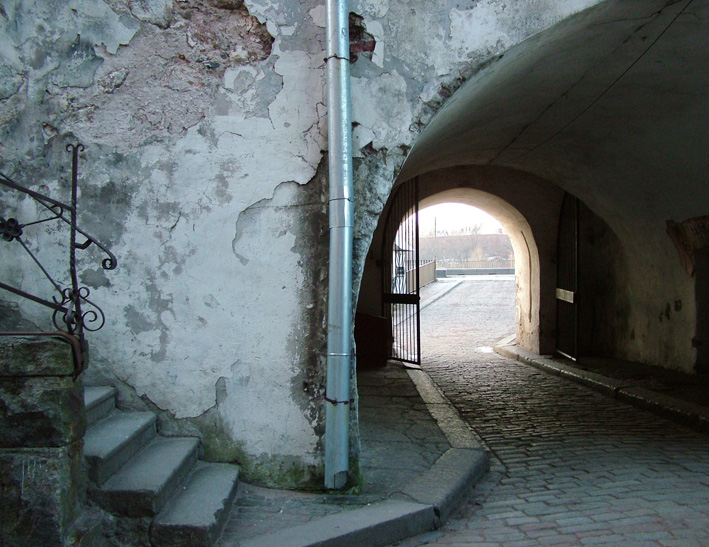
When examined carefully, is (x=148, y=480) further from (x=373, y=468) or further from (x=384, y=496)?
(x=373, y=468)

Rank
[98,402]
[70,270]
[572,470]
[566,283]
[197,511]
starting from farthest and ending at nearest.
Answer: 1. [566,283]
2. [572,470]
3. [70,270]
4. [98,402]
5. [197,511]

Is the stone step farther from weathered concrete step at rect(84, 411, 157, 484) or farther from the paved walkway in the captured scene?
the paved walkway

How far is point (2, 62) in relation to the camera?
3.46 meters

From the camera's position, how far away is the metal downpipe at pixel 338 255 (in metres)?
3.45

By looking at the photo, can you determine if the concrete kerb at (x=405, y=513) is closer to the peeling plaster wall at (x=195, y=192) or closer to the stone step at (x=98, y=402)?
the peeling plaster wall at (x=195, y=192)

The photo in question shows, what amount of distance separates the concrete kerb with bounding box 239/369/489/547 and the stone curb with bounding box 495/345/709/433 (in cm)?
252

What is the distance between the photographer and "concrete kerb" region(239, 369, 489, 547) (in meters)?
2.92

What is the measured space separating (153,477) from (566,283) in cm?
831

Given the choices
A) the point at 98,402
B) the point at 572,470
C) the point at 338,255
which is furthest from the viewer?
the point at 572,470

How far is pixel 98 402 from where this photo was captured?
3.24 m

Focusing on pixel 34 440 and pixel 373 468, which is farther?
pixel 373 468

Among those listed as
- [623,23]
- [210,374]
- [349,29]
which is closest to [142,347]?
[210,374]

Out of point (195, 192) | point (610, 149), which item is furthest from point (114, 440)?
point (610, 149)

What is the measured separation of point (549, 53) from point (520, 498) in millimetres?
3070
